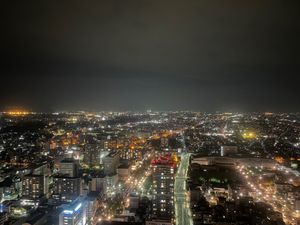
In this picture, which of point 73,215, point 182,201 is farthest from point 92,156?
point 73,215

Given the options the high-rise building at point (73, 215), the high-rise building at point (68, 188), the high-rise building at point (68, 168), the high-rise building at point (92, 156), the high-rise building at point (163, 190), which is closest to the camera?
the high-rise building at point (73, 215)

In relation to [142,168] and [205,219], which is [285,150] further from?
[205,219]

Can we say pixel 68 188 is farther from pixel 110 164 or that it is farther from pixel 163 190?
pixel 163 190

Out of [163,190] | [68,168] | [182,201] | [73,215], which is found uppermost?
[68,168]

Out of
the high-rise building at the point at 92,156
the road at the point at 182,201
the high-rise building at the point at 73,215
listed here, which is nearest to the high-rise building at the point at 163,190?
the road at the point at 182,201

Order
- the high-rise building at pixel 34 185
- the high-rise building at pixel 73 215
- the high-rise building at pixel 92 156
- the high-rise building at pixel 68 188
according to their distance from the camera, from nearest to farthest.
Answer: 1. the high-rise building at pixel 73 215
2. the high-rise building at pixel 68 188
3. the high-rise building at pixel 34 185
4. the high-rise building at pixel 92 156

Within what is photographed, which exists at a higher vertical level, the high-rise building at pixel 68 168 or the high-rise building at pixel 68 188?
the high-rise building at pixel 68 168

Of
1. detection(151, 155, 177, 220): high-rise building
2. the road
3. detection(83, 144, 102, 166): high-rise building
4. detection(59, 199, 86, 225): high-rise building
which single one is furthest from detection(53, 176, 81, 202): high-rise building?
detection(83, 144, 102, 166): high-rise building

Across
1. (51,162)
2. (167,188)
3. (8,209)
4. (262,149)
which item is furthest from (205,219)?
(262,149)

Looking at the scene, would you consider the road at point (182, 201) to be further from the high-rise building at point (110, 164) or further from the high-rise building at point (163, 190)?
the high-rise building at point (110, 164)
